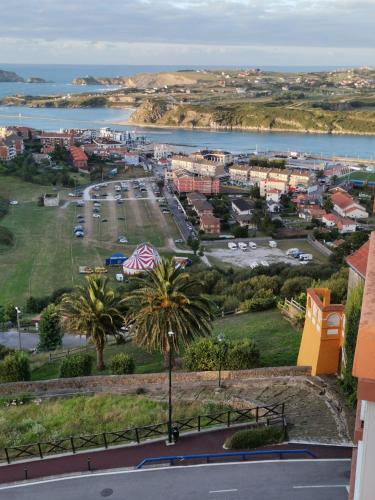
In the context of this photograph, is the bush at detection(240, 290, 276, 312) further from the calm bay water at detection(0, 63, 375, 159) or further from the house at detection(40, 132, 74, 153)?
the calm bay water at detection(0, 63, 375, 159)

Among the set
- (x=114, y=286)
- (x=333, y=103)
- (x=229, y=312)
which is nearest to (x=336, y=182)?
(x=114, y=286)

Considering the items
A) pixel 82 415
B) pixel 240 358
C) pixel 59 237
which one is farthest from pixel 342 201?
pixel 82 415

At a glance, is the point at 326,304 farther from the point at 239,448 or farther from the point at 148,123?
the point at 148,123

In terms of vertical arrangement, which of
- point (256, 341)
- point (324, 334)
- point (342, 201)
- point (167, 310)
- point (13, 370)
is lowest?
point (342, 201)

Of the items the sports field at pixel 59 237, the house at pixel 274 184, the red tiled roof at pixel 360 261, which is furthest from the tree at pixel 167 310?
the house at pixel 274 184

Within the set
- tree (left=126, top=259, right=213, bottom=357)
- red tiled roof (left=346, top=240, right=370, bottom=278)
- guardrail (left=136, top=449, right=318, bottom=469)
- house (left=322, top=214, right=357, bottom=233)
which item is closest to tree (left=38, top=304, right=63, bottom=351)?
tree (left=126, top=259, right=213, bottom=357)

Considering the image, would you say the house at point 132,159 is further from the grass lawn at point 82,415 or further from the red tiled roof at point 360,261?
the red tiled roof at point 360,261

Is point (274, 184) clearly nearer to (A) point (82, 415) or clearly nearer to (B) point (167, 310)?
(B) point (167, 310)
